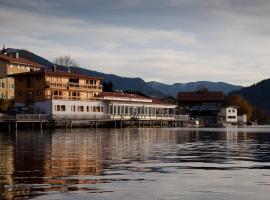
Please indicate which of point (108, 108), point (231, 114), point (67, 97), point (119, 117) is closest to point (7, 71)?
point (67, 97)

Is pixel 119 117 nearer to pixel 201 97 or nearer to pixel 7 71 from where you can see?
pixel 7 71

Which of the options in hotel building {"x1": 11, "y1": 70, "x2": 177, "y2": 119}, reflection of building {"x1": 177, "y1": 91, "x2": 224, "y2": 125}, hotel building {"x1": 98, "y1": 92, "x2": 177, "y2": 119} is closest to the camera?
hotel building {"x1": 11, "y1": 70, "x2": 177, "y2": 119}

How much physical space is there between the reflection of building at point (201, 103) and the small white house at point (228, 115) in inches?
131

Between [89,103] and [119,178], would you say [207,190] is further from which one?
[89,103]

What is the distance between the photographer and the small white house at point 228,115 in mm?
168625

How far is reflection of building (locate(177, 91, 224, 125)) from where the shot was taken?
176 meters

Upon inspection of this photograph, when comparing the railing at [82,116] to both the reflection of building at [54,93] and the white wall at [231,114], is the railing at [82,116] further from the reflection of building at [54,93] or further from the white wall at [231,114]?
the white wall at [231,114]

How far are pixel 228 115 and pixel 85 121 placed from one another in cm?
7564

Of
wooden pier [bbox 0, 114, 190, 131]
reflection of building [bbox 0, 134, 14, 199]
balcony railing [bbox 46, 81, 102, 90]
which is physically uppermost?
balcony railing [bbox 46, 81, 102, 90]

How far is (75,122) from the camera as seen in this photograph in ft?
335

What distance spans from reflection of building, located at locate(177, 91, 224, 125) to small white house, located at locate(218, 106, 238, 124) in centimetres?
332

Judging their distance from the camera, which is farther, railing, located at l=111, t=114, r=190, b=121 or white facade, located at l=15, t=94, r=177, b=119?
railing, located at l=111, t=114, r=190, b=121

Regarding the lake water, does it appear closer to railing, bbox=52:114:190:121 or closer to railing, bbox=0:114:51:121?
railing, bbox=0:114:51:121

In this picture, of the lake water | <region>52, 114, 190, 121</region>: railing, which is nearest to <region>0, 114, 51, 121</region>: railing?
<region>52, 114, 190, 121</region>: railing
